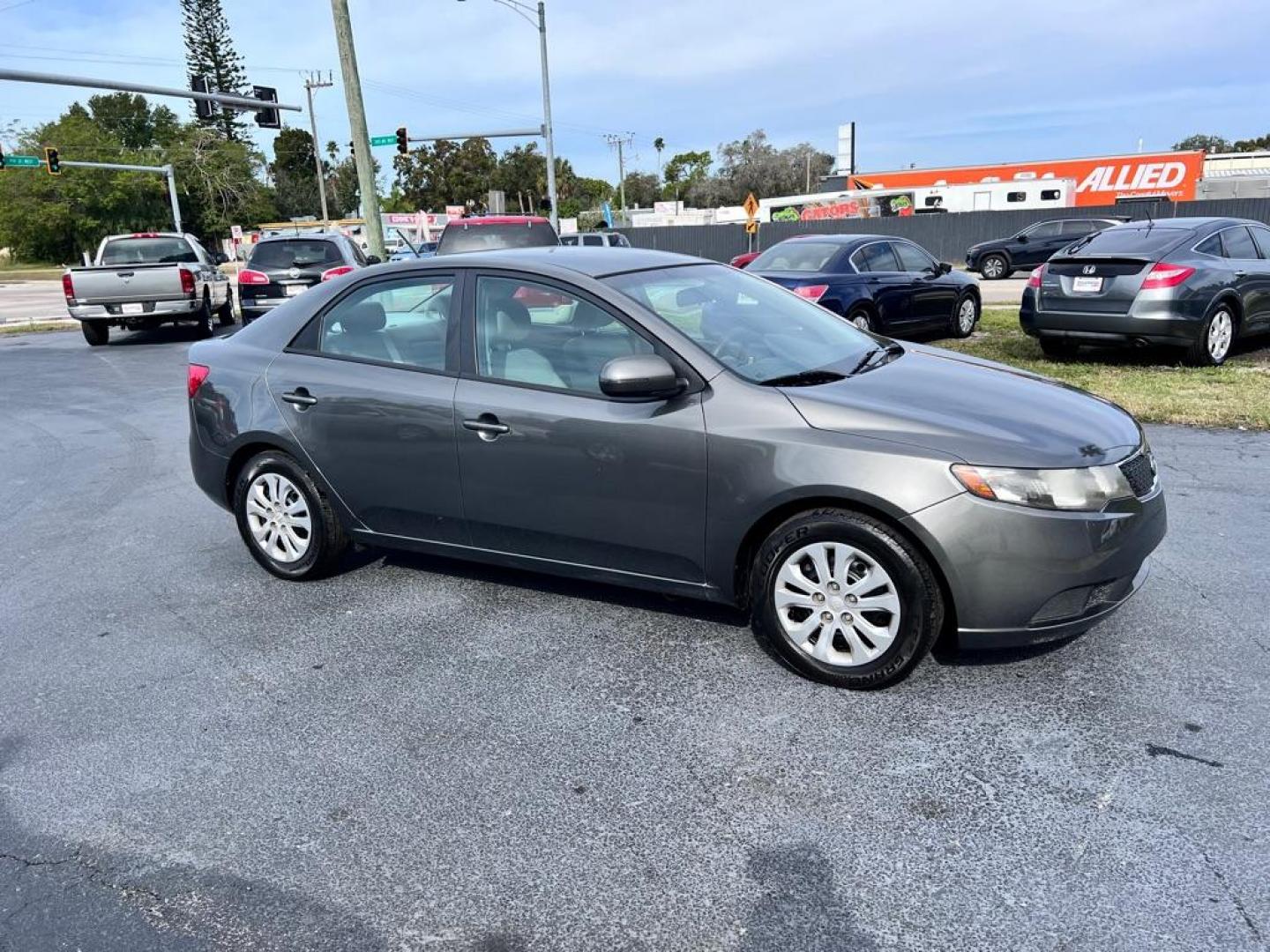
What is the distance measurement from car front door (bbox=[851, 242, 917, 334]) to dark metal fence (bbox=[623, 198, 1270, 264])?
643 inches

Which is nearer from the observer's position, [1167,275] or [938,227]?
[1167,275]

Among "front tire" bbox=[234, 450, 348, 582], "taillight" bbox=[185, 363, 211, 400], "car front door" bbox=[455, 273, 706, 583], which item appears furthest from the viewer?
"taillight" bbox=[185, 363, 211, 400]

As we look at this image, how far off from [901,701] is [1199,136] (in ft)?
412

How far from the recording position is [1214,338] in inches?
389

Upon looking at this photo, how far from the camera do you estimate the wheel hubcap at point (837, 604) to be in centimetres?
352

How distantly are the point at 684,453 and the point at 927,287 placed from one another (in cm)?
943

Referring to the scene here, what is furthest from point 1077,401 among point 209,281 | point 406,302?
point 209,281

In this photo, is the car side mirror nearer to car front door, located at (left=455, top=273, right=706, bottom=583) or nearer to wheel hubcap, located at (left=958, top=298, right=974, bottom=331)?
car front door, located at (left=455, top=273, right=706, bottom=583)

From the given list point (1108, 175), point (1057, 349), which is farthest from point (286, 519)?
point (1108, 175)

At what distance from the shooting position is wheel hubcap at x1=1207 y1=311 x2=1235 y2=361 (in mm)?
9789

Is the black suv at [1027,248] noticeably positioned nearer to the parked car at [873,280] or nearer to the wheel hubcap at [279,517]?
the parked car at [873,280]

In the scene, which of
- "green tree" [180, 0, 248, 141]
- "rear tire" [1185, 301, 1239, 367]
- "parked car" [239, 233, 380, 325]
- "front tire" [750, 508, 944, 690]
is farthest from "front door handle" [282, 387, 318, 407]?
"green tree" [180, 0, 248, 141]

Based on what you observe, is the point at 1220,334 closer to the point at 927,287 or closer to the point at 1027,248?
the point at 927,287

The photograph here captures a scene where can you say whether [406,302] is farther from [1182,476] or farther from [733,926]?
[1182,476]
